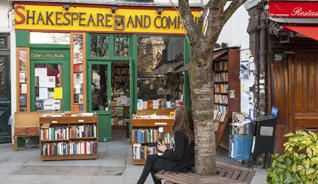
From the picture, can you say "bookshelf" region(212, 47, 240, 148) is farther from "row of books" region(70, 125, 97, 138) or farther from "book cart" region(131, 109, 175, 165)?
"row of books" region(70, 125, 97, 138)

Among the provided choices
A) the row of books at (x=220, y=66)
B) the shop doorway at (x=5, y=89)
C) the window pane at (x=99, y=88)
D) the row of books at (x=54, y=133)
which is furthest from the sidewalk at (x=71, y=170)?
the row of books at (x=220, y=66)

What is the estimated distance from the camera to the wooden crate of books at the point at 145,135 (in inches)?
383

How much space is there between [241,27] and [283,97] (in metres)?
2.32

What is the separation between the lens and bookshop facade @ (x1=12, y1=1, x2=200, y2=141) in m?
12.8

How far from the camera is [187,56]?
13.8 m

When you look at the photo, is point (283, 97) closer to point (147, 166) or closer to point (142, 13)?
point (147, 166)

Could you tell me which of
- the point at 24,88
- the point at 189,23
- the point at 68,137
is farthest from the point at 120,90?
the point at 189,23

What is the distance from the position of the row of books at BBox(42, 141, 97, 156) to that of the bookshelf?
302 cm

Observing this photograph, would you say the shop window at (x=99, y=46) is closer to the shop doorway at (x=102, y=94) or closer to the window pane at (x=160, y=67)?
the shop doorway at (x=102, y=94)

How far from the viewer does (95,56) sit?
43.2 feet

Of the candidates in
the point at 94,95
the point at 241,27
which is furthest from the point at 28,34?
the point at 241,27

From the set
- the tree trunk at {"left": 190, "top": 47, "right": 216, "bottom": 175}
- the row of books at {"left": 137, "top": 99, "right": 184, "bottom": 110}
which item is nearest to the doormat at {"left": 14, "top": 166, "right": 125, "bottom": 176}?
the tree trunk at {"left": 190, "top": 47, "right": 216, "bottom": 175}

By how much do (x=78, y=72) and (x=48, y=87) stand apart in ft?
3.04

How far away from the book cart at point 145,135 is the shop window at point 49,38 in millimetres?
4243
